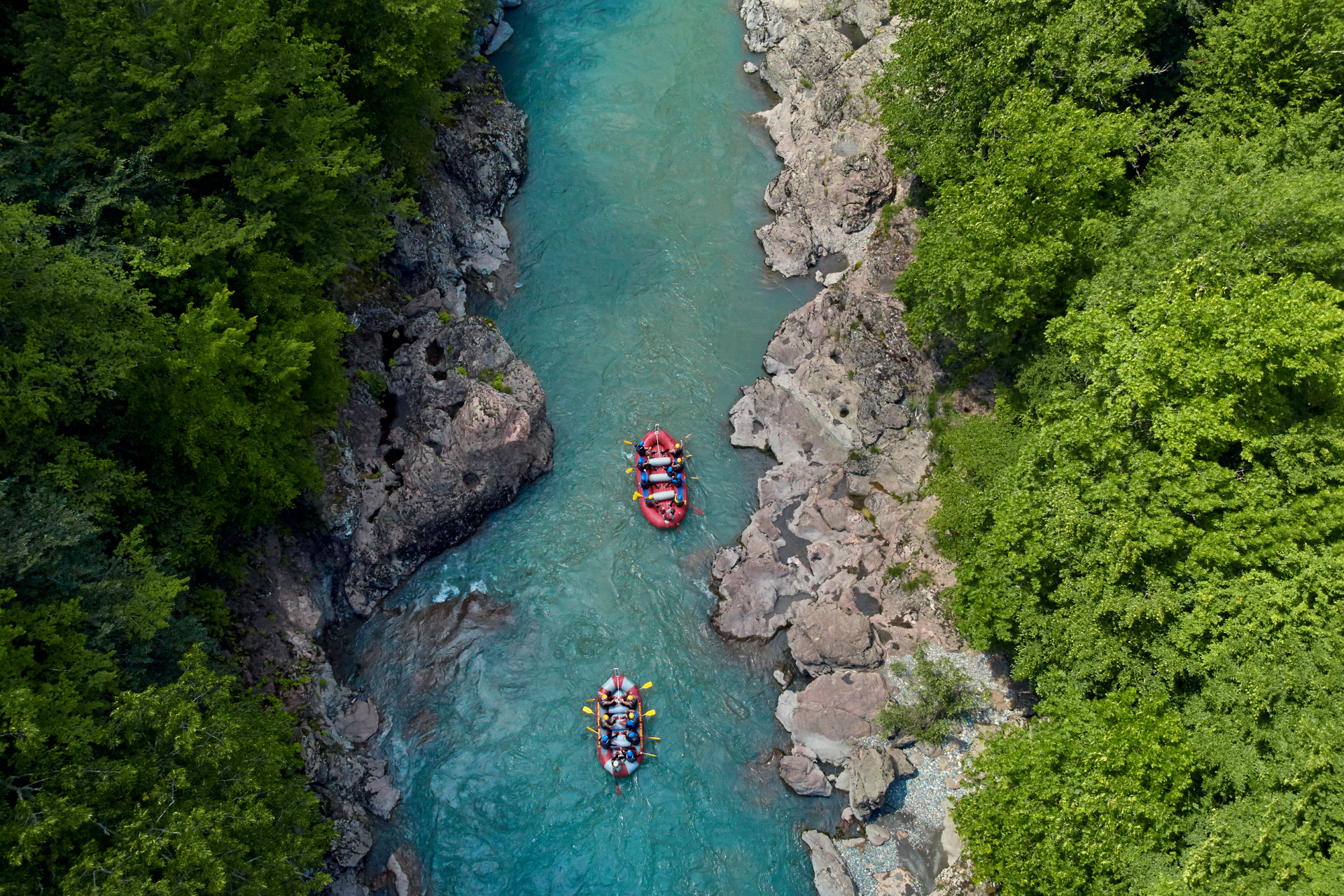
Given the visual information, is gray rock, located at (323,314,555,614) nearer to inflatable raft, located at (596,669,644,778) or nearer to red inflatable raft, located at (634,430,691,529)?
red inflatable raft, located at (634,430,691,529)

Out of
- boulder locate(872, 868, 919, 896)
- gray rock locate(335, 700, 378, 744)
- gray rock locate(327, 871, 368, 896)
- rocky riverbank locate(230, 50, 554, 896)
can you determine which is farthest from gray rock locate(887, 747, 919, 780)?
gray rock locate(335, 700, 378, 744)

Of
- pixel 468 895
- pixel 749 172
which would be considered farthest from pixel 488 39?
pixel 468 895

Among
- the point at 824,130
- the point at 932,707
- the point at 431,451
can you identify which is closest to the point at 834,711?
the point at 932,707

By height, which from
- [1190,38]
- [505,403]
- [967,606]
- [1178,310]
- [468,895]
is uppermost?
[1190,38]

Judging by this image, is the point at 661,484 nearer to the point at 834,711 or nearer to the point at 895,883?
the point at 834,711

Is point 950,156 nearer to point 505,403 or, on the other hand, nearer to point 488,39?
point 505,403

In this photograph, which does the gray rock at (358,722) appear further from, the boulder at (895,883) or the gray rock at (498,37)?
the gray rock at (498,37)
